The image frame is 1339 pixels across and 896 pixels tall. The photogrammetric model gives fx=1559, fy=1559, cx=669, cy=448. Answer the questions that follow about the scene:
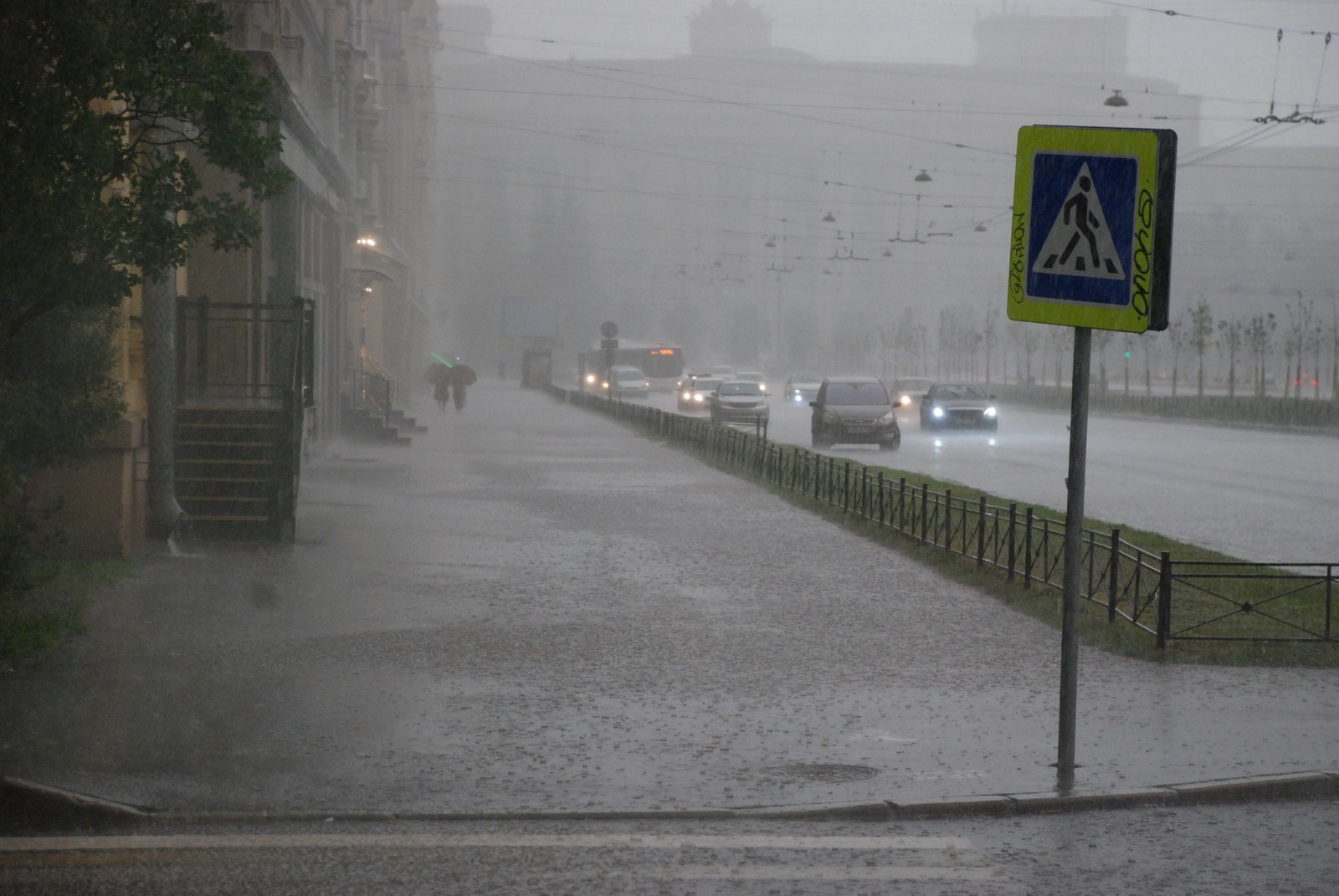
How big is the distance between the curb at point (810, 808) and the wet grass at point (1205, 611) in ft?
10.9

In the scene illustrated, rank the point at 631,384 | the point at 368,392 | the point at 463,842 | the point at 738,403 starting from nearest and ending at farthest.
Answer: the point at 463,842, the point at 368,392, the point at 738,403, the point at 631,384

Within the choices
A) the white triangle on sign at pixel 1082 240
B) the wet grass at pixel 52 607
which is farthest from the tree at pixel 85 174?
the white triangle on sign at pixel 1082 240

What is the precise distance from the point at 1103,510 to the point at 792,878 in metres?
17.3

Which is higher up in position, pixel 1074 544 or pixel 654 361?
pixel 654 361

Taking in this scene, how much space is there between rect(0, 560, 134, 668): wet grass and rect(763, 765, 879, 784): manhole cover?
4557mm

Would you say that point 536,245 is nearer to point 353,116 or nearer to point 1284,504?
point 353,116

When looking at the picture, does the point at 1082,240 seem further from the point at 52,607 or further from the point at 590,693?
the point at 52,607

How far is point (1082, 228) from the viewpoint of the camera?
755cm

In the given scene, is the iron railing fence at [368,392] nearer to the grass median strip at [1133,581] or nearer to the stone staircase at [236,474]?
the stone staircase at [236,474]

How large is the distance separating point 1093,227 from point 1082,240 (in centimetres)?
8

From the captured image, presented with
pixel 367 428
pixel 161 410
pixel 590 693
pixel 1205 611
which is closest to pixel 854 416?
pixel 367 428

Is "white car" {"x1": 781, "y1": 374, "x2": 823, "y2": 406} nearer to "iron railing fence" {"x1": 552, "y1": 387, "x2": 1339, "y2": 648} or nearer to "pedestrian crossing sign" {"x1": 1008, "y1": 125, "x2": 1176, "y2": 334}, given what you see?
"iron railing fence" {"x1": 552, "y1": 387, "x2": 1339, "y2": 648}

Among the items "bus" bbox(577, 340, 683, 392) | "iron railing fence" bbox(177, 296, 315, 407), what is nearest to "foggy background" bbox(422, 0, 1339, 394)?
"bus" bbox(577, 340, 683, 392)

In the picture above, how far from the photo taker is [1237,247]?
85.7m
